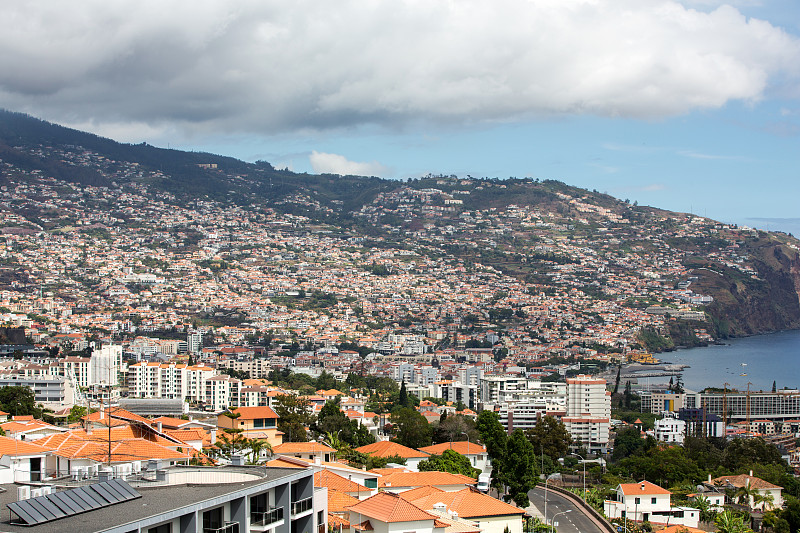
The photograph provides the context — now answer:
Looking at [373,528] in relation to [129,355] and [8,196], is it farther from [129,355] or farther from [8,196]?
[8,196]

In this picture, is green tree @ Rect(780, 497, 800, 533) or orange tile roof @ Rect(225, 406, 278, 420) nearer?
green tree @ Rect(780, 497, 800, 533)

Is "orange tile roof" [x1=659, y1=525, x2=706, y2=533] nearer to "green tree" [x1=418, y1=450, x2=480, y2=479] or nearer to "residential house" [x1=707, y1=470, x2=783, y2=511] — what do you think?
"green tree" [x1=418, y1=450, x2=480, y2=479]

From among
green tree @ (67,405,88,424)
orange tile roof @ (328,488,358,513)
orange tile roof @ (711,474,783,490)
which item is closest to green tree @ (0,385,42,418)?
green tree @ (67,405,88,424)

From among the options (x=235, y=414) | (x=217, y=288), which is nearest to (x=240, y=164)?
(x=217, y=288)

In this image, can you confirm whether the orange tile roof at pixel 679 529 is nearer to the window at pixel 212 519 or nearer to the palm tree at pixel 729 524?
the palm tree at pixel 729 524

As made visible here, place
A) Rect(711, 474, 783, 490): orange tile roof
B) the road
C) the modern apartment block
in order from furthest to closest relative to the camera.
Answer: the modern apartment block
Rect(711, 474, 783, 490): orange tile roof
the road

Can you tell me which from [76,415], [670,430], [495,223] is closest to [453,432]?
[76,415]

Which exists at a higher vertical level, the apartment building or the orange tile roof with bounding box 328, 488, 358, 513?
the orange tile roof with bounding box 328, 488, 358, 513

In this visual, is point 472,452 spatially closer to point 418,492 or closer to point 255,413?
point 255,413
